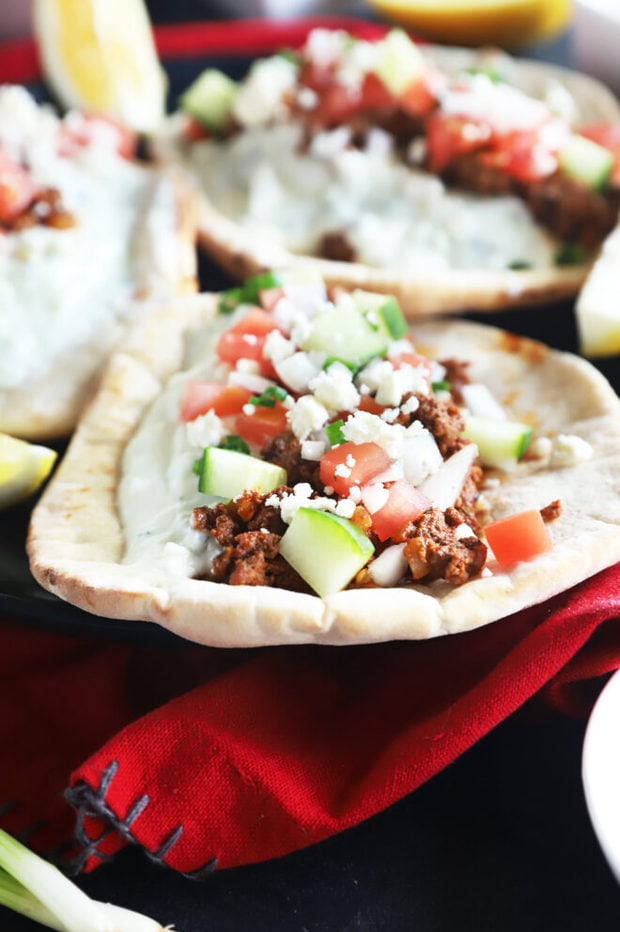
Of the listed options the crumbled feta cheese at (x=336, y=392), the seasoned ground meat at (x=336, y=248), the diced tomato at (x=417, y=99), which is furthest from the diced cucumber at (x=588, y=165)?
the crumbled feta cheese at (x=336, y=392)

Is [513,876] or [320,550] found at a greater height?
[320,550]

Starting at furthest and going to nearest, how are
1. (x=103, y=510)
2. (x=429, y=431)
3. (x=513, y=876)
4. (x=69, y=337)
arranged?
(x=69, y=337), (x=103, y=510), (x=429, y=431), (x=513, y=876)

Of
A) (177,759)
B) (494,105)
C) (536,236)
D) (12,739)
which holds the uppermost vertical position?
(494,105)

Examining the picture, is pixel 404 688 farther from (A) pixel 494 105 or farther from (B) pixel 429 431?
(A) pixel 494 105

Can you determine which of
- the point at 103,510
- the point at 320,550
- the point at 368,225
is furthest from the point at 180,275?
the point at 320,550

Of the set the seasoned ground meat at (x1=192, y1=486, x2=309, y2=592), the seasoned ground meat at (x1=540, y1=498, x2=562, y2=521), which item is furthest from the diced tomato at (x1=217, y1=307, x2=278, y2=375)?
the seasoned ground meat at (x1=540, y1=498, x2=562, y2=521)

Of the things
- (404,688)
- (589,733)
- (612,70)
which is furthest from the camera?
(612,70)

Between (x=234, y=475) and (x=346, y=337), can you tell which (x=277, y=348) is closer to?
(x=346, y=337)
